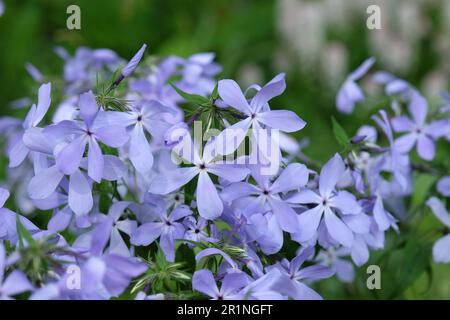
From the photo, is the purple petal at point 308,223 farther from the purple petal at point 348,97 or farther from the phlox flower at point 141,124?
the purple petal at point 348,97

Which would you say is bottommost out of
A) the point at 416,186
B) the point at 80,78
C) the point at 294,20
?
the point at 416,186

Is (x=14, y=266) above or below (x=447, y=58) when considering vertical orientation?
below

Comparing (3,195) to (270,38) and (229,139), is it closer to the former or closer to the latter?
(229,139)

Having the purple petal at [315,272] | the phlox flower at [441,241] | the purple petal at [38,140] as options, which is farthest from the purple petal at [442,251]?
the purple petal at [38,140]

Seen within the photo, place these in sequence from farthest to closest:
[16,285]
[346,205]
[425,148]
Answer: [425,148] < [346,205] < [16,285]

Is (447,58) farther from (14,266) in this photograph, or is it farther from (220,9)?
(14,266)

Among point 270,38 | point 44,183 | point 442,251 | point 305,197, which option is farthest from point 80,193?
point 270,38
